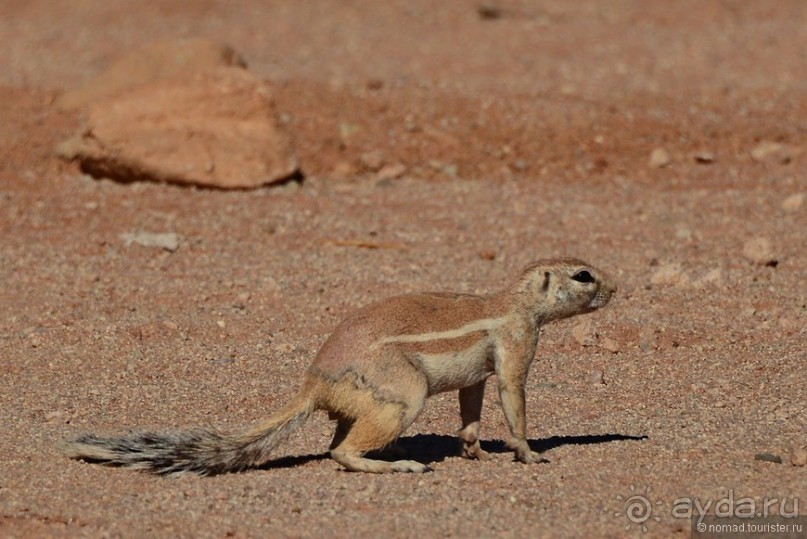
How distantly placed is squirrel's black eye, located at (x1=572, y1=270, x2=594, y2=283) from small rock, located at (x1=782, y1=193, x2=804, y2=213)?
610cm

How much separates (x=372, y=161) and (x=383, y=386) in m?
7.96

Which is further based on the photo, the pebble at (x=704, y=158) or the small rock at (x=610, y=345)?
the pebble at (x=704, y=158)

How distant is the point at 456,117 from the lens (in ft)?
50.2

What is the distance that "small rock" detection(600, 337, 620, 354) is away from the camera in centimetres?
912

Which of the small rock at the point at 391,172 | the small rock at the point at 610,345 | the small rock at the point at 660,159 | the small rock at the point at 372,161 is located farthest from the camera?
→ the small rock at the point at 660,159

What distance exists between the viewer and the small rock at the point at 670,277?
1059 cm

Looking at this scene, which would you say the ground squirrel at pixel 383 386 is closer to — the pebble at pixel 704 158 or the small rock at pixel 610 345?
the small rock at pixel 610 345

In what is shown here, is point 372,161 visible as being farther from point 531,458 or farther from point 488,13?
point 531,458

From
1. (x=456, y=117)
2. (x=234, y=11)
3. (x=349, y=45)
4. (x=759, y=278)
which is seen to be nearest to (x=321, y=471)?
(x=759, y=278)

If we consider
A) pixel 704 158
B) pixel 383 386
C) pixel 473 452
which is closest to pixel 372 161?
pixel 704 158

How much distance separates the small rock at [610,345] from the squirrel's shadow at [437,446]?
1676 millimetres

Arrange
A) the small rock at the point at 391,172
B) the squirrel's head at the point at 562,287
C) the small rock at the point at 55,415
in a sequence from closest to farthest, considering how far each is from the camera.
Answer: the squirrel's head at the point at 562,287 → the small rock at the point at 55,415 → the small rock at the point at 391,172

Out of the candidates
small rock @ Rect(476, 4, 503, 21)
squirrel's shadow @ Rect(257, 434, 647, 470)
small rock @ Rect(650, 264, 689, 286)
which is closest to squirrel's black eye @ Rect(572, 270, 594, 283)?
squirrel's shadow @ Rect(257, 434, 647, 470)

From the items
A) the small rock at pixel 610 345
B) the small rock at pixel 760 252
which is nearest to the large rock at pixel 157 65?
the small rock at pixel 760 252
